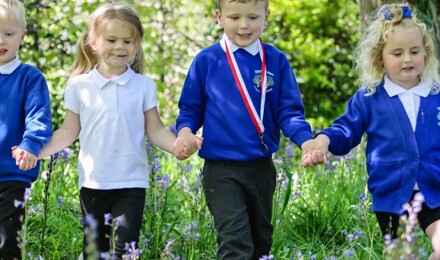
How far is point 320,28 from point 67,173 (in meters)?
5.09

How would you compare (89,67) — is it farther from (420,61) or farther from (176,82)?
(176,82)

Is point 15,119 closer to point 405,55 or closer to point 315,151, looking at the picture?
point 315,151

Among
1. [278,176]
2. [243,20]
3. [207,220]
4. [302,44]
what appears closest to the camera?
[243,20]

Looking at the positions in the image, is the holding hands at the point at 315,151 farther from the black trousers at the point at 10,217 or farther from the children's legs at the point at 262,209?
the black trousers at the point at 10,217

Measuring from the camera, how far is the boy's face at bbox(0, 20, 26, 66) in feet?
14.1

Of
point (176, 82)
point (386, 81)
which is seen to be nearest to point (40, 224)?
point (386, 81)

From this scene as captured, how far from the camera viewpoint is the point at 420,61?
421 centimetres

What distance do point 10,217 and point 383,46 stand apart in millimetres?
1991

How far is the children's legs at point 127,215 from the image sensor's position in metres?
4.14

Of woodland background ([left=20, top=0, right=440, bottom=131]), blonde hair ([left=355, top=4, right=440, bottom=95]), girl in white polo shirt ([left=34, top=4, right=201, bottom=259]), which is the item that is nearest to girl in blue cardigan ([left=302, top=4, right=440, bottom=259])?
blonde hair ([left=355, top=4, right=440, bottom=95])

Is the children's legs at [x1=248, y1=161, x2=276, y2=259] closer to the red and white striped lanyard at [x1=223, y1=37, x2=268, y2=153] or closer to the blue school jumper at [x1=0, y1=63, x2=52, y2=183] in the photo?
the red and white striped lanyard at [x1=223, y1=37, x2=268, y2=153]

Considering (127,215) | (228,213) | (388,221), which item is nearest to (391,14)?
(388,221)

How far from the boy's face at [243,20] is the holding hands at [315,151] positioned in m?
0.59

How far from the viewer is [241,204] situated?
4.22 metres
